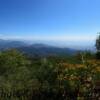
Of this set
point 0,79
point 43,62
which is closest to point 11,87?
point 0,79

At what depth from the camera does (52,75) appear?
48.0 ft

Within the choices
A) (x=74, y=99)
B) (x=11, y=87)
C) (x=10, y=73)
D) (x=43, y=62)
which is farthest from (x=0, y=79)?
(x=74, y=99)

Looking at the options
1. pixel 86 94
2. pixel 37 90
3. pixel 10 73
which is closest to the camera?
pixel 86 94

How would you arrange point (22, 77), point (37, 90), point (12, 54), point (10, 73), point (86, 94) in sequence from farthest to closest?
point (12, 54) → point (10, 73) → point (22, 77) → point (37, 90) → point (86, 94)

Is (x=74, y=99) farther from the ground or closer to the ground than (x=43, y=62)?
closer to the ground

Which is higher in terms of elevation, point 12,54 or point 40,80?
point 12,54

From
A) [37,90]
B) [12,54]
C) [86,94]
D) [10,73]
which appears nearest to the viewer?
[86,94]

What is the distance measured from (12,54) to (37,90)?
4.77 m

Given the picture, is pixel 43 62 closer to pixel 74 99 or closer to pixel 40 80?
pixel 40 80

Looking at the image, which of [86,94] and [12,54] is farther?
[12,54]

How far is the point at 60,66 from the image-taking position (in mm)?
15695

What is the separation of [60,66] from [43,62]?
1050mm

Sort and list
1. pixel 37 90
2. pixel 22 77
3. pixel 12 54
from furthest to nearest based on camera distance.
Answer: pixel 12 54 → pixel 22 77 → pixel 37 90

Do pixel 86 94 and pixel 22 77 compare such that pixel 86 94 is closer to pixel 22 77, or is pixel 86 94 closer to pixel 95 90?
pixel 95 90
